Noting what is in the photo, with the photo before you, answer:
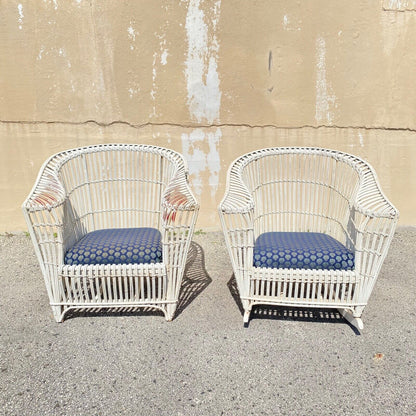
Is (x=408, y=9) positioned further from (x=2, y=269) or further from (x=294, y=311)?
(x=2, y=269)

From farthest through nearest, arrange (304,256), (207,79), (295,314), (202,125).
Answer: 1. (202,125)
2. (207,79)
3. (295,314)
4. (304,256)

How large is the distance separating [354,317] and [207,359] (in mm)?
909

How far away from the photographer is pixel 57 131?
3.54 meters

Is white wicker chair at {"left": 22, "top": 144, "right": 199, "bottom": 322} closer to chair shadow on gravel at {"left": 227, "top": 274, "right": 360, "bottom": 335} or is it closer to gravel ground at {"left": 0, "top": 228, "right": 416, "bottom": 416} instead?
gravel ground at {"left": 0, "top": 228, "right": 416, "bottom": 416}

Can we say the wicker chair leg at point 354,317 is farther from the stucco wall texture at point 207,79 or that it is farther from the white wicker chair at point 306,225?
the stucco wall texture at point 207,79

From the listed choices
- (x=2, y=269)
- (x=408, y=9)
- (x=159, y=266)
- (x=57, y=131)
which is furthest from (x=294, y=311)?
(x=408, y=9)

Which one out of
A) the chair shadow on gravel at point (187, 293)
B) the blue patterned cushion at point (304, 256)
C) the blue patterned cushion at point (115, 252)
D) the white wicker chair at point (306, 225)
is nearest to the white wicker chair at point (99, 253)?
the blue patterned cushion at point (115, 252)

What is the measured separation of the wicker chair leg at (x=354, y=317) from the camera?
2.28 meters

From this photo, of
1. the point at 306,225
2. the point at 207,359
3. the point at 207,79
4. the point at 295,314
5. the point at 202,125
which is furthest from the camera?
the point at 202,125

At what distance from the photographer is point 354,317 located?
7.61 feet

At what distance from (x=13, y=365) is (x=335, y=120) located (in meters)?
3.09

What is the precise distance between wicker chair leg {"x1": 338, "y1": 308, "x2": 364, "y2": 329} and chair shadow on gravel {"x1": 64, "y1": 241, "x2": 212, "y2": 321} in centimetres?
96

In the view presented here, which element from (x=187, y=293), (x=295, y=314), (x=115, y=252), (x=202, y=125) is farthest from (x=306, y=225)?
(x=115, y=252)

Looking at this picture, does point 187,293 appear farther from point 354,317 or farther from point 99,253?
point 354,317
